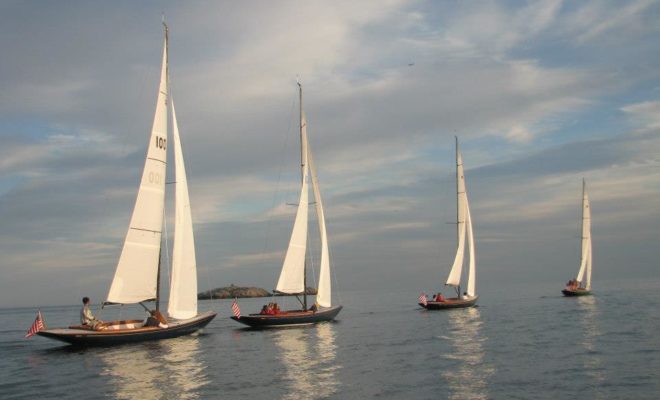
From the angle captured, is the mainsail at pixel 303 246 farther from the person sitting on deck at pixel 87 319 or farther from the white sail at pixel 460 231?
the white sail at pixel 460 231

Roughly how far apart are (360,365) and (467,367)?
15.1 feet

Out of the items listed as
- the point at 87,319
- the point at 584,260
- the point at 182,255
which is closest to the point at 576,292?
the point at 584,260

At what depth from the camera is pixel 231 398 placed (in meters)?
20.9

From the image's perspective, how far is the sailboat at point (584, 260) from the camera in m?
82.6

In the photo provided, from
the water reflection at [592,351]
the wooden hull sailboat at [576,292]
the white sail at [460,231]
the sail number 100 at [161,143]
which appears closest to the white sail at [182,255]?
the sail number 100 at [161,143]

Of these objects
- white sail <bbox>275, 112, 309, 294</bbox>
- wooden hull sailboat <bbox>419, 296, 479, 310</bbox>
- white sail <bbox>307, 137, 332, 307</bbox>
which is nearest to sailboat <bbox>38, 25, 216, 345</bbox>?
white sail <bbox>275, 112, 309, 294</bbox>

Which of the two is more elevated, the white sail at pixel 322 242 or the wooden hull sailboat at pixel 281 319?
the white sail at pixel 322 242

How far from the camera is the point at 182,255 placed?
3838cm

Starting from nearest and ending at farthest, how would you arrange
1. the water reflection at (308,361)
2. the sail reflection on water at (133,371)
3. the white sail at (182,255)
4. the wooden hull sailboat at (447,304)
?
1. the water reflection at (308,361)
2. the sail reflection on water at (133,371)
3. the white sail at (182,255)
4. the wooden hull sailboat at (447,304)

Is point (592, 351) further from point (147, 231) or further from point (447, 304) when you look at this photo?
point (447, 304)

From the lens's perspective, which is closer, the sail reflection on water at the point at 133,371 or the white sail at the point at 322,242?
the sail reflection on water at the point at 133,371

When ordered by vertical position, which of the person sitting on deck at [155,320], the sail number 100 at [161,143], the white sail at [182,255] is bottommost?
the person sitting on deck at [155,320]

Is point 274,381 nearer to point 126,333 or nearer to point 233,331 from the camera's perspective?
point 126,333

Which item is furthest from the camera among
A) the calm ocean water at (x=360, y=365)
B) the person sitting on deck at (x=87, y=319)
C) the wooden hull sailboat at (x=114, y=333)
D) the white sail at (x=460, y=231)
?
the white sail at (x=460, y=231)
